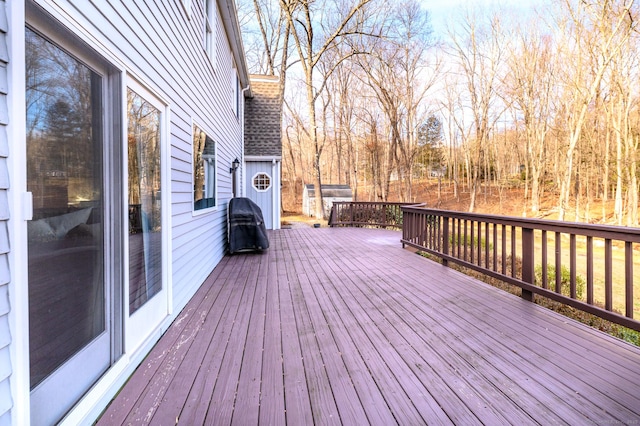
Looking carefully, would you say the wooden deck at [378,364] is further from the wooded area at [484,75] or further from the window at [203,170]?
the wooded area at [484,75]

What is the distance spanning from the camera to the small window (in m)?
10.0

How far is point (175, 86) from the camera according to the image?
125 inches

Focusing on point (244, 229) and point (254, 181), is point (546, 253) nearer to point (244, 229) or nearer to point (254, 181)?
point (244, 229)

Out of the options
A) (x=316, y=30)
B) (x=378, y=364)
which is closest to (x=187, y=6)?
(x=378, y=364)

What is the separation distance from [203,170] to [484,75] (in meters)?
14.5

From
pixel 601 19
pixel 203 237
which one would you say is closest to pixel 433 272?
pixel 203 237

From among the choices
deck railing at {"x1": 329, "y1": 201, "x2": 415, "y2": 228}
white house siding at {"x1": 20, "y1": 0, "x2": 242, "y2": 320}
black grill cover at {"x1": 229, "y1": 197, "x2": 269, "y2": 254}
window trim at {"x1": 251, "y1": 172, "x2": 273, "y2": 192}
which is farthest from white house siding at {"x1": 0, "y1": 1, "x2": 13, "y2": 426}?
deck railing at {"x1": 329, "y1": 201, "x2": 415, "y2": 228}

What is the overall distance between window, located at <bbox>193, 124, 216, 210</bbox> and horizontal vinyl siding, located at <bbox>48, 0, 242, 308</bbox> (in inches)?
6.5

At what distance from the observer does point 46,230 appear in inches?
55.2

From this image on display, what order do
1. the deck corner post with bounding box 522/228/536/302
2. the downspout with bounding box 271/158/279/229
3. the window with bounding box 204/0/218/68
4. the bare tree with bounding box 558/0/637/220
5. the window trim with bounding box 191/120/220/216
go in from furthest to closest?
the downspout with bounding box 271/158/279/229, the bare tree with bounding box 558/0/637/220, the window with bounding box 204/0/218/68, the window trim with bounding box 191/120/220/216, the deck corner post with bounding box 522/228/536/302

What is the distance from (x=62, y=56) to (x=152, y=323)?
1820 mm

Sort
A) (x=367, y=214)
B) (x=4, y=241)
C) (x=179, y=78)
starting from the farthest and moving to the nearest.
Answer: (x=367, y=214)
(x=179, y=78)
(x=4, y=241)

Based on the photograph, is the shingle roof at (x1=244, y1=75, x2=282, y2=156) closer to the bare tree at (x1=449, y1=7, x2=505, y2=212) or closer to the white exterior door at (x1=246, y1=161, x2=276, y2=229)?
the white exterior door at (x1=246, y1=161, x2=276, y2=229)

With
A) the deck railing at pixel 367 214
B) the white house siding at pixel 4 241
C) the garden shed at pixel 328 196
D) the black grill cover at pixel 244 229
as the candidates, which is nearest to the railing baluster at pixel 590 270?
the white house siding at pixel 4 241
